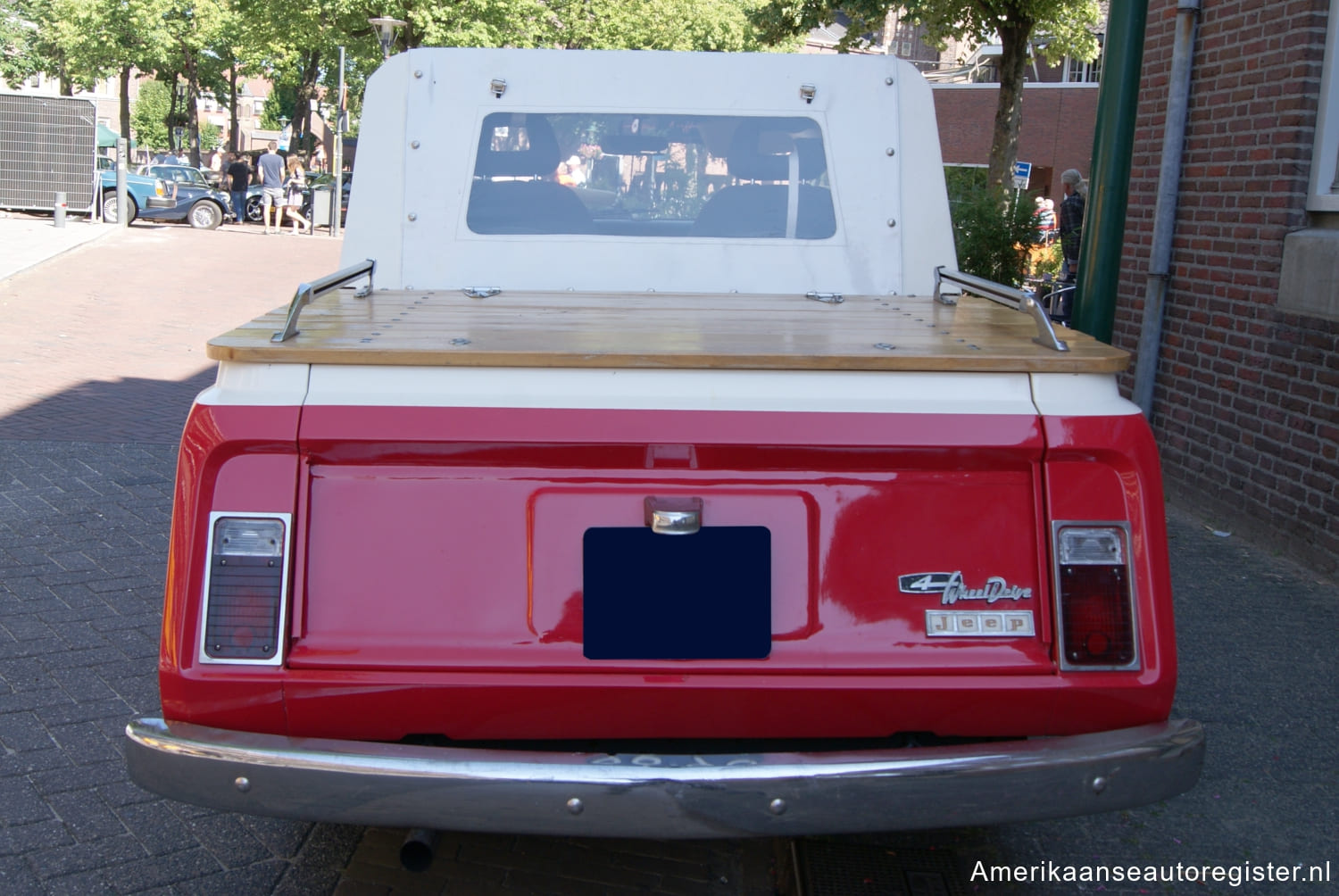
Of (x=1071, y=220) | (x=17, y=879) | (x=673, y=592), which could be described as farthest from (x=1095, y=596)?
(x=1071, y=220)

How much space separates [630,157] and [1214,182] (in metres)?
3.92

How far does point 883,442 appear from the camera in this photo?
2.48 m

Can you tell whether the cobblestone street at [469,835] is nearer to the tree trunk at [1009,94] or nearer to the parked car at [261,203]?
the tree trunk at [1009,94]

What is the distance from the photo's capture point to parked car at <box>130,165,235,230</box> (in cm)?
2714

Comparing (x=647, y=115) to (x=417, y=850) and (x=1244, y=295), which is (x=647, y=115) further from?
(x=1244, y=295)

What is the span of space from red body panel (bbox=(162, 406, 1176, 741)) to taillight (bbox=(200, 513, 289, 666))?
29 millimetres

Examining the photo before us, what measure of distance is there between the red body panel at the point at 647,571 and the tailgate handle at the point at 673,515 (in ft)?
0.09

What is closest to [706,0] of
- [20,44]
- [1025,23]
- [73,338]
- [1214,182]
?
[20,44]

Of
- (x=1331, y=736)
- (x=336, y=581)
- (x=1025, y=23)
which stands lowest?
(x=1331, y=736)

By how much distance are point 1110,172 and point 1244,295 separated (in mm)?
1033

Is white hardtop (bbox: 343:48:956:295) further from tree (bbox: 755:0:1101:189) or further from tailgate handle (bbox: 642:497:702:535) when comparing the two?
tree (bbox: 755:0:1101:189)

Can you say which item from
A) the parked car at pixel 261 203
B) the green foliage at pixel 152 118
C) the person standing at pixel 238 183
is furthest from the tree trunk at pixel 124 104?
the green foliage at pixel 152 118

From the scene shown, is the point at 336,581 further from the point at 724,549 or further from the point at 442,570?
the point at 724,549

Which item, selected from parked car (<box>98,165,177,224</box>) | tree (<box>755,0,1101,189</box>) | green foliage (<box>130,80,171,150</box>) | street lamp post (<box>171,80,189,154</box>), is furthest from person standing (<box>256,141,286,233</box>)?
green foliage (<box>130,80,171,150</box>)
